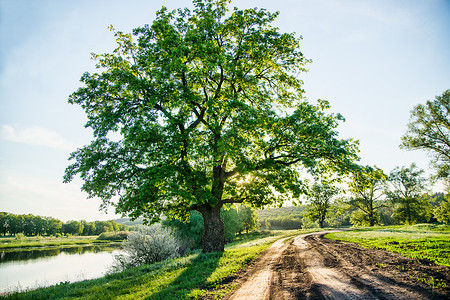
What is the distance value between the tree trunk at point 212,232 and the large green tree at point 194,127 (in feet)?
0.26

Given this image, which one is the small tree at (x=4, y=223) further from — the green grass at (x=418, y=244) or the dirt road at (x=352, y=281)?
the green grass at (x=418, y=244)

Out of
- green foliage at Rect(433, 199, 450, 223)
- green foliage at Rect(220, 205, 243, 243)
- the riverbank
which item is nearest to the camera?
green foliage at Rect(433, 199, 450, 223)

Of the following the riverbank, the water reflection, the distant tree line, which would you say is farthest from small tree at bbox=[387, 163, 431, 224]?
the distant tree line

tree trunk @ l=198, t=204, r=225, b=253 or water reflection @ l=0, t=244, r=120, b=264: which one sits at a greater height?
tree trunk @ l=198, t=204, r=225, b=253

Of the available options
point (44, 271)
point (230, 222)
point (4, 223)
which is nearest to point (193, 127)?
point (44, 271)

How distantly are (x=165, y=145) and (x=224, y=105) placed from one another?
438 centimetres

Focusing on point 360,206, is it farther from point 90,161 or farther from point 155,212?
point 90,161

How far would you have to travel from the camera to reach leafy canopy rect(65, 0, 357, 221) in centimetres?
1229

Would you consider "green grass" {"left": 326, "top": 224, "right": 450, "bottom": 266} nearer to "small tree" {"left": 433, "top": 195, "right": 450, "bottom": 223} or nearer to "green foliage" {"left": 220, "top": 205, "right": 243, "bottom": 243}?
"green foliage" {"left": 220, "top": 205, "right": 243, "bottom": 243}

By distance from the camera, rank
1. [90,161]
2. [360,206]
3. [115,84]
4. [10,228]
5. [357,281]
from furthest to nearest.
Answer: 1. [10,228]
2. [360,206]
3. [115,84]
4. [90,161]
5. [357,281]

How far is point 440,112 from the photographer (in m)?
25.8

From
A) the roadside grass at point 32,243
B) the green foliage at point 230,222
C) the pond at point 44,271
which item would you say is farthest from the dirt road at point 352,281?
the roadside grass at point 32,243

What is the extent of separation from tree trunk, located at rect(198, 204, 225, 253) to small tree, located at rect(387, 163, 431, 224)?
5323 cm

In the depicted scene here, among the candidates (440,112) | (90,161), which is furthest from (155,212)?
(440,112)
